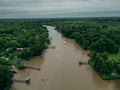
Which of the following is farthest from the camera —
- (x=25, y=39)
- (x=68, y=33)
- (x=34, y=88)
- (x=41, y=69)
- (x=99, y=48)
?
(x=68, y=33)

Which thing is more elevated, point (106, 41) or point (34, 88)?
point (106, 41)

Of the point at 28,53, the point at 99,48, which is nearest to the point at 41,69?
the point at 28,53

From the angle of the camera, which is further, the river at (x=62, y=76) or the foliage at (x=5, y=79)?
the river at (x=62, y=76)

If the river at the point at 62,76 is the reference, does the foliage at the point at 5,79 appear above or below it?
above

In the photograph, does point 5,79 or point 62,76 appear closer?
point 5,79

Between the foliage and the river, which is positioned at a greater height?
the foliage

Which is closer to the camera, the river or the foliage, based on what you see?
the foliage

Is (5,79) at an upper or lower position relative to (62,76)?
upper

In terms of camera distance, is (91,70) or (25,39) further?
(25,39)

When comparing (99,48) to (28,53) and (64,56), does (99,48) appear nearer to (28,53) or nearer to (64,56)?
(64,56)

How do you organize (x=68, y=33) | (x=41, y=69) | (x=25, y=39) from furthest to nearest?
(x=68, y=33) → (x=25, y=39) → (x=41, y=69)
